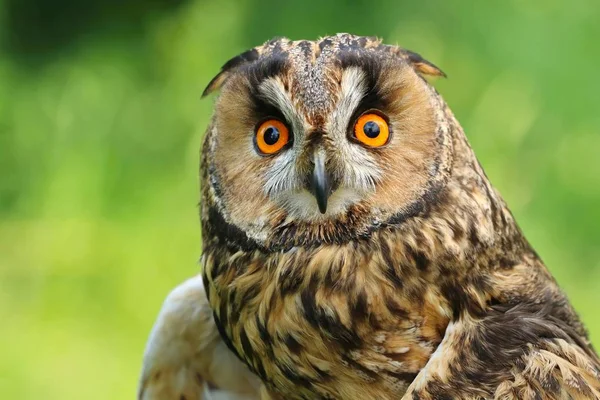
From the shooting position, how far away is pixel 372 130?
39.6 inches

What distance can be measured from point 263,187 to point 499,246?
348 millimetres

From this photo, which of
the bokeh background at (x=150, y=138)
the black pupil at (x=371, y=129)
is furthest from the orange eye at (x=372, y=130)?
the bokeh background at (x=150, y=138)

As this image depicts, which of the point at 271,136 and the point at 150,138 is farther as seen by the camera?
the point at 150,138

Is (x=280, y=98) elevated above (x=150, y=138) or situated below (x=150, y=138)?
above

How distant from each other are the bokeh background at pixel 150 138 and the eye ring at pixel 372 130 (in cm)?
133

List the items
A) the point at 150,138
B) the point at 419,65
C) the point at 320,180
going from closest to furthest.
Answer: the point at 320,180 < the point at 419,65 < the point at 150,138

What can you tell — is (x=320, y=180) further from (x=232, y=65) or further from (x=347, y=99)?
(x=232, y=65)

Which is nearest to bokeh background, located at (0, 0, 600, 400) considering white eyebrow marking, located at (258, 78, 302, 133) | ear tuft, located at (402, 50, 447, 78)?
ear tuft, located at (402, 50, 447, 78)

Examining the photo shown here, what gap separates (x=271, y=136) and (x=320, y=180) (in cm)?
11

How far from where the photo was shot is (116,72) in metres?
2.67

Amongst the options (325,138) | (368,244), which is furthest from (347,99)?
(368,244)

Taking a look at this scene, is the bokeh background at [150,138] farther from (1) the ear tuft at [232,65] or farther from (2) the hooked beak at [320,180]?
(2) the hooked beak at [320,180]

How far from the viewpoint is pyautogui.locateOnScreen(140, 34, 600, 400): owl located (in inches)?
38.8

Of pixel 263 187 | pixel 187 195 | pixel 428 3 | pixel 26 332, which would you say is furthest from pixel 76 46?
pixel 263 187
